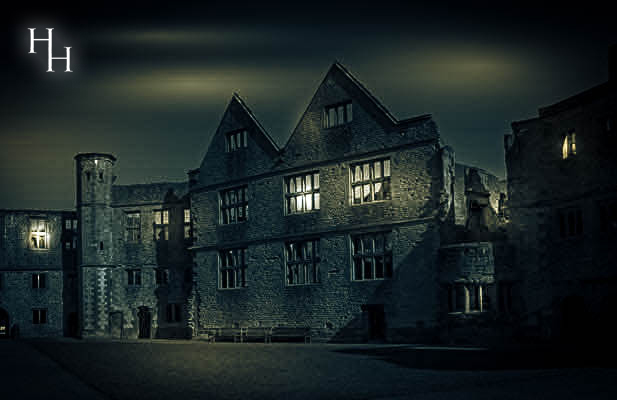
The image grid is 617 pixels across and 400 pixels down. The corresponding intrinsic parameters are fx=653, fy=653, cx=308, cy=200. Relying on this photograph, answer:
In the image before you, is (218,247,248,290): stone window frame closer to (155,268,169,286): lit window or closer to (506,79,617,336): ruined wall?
(155,268,169,286): lit window

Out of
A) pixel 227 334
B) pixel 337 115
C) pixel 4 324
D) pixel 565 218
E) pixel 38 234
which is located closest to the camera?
pixel 565 218

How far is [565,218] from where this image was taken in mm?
24422

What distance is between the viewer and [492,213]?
112 ft

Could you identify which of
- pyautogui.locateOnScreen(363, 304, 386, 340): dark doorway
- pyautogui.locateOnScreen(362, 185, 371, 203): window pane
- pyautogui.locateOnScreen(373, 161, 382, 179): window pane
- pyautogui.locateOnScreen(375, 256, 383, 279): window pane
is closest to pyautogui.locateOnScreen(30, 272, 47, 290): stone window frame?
pyautogui.locateOnScreen(363, 304, 386, 340): dark doorway

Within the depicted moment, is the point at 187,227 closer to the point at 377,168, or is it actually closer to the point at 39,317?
the point at 39,317

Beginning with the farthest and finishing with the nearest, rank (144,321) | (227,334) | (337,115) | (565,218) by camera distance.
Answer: (144,321) < (227,334) < (337,115) < (565,218)

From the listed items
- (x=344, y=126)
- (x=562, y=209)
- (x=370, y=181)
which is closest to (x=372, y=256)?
(x=370, y=181)

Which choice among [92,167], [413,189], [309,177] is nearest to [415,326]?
[413,189]

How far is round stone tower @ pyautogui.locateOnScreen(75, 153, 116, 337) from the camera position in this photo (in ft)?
130

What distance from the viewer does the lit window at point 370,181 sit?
27.9 m

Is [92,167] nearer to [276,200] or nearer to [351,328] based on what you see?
[276,200]

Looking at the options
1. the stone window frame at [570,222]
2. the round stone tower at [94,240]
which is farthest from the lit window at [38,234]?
the stone window frame at [570,222]

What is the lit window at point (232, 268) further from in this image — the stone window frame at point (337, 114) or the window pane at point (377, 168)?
the window pane at point (377, 168)

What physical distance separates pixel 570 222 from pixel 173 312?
24753 millimetres
